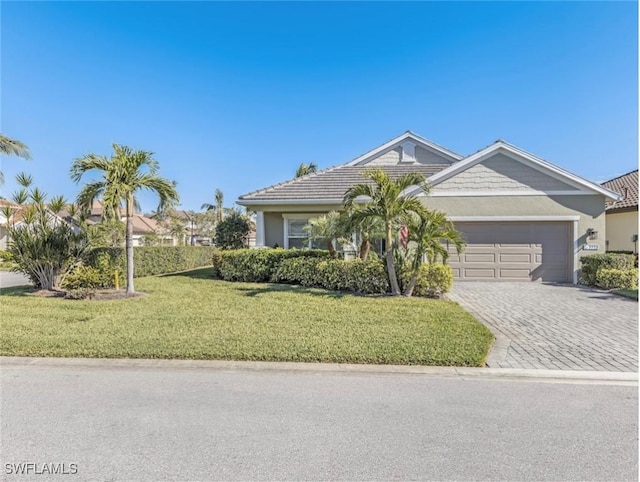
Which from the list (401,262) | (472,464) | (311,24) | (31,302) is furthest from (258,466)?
(311,24)

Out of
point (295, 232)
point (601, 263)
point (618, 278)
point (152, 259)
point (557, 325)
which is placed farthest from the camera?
point (152, 259)

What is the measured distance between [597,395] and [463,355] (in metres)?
1.56

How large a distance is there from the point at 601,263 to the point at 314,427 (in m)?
12.6

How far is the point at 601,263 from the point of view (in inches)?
455

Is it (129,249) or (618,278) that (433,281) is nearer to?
(618,278)

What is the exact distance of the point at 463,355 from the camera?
513 centimetres

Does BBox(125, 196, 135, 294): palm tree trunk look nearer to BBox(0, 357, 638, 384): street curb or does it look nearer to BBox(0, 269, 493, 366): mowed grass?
BBox(0, 269, 493, 366): mowed grass

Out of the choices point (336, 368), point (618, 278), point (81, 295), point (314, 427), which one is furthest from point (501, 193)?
point (81, 295)

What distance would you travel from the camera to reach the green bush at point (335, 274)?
9797 mm

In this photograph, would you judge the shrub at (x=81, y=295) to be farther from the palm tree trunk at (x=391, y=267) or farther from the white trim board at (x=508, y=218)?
the white trim board at (x=508, y=218)

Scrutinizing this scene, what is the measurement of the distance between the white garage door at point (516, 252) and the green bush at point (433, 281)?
12.6 feet

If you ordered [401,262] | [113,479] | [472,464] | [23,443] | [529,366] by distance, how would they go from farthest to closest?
[401,262], [529,366], [23,443], [472,464], [113,479]

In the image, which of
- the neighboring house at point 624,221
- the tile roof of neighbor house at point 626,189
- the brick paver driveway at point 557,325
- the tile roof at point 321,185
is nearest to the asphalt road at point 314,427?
the brick paver driveway at point 557,325

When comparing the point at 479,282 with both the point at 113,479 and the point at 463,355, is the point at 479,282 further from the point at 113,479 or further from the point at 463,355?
the point at 113,479
